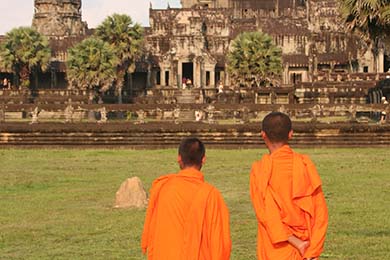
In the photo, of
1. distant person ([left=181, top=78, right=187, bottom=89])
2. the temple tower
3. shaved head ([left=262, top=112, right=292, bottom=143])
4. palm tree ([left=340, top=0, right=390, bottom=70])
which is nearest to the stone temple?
the temple tower

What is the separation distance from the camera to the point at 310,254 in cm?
769

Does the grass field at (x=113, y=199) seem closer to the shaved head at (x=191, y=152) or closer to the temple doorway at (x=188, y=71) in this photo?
the shaved head at (x=191, y=152)

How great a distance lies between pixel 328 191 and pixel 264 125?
33.3ft

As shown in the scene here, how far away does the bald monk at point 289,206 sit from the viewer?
777cm

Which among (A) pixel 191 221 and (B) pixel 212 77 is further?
(B) pixel 212 77

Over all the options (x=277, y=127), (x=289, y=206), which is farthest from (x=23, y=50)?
(x=289, y=206)

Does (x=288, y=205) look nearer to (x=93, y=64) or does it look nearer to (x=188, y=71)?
(x=93, y=64)

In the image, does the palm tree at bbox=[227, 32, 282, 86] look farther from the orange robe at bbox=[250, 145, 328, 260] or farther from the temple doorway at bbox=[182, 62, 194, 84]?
the orange robe at bbox=[250, 145, 328, 260]

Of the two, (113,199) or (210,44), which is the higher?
(210,44)

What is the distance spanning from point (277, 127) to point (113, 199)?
9.66 m

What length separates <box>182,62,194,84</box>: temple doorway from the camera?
81.2 meters

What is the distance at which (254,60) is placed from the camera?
221 ft

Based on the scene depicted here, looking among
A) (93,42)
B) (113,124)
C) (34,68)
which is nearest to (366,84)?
(93,42)

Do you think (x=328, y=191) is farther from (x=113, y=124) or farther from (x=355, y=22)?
(x=113, y=124)
